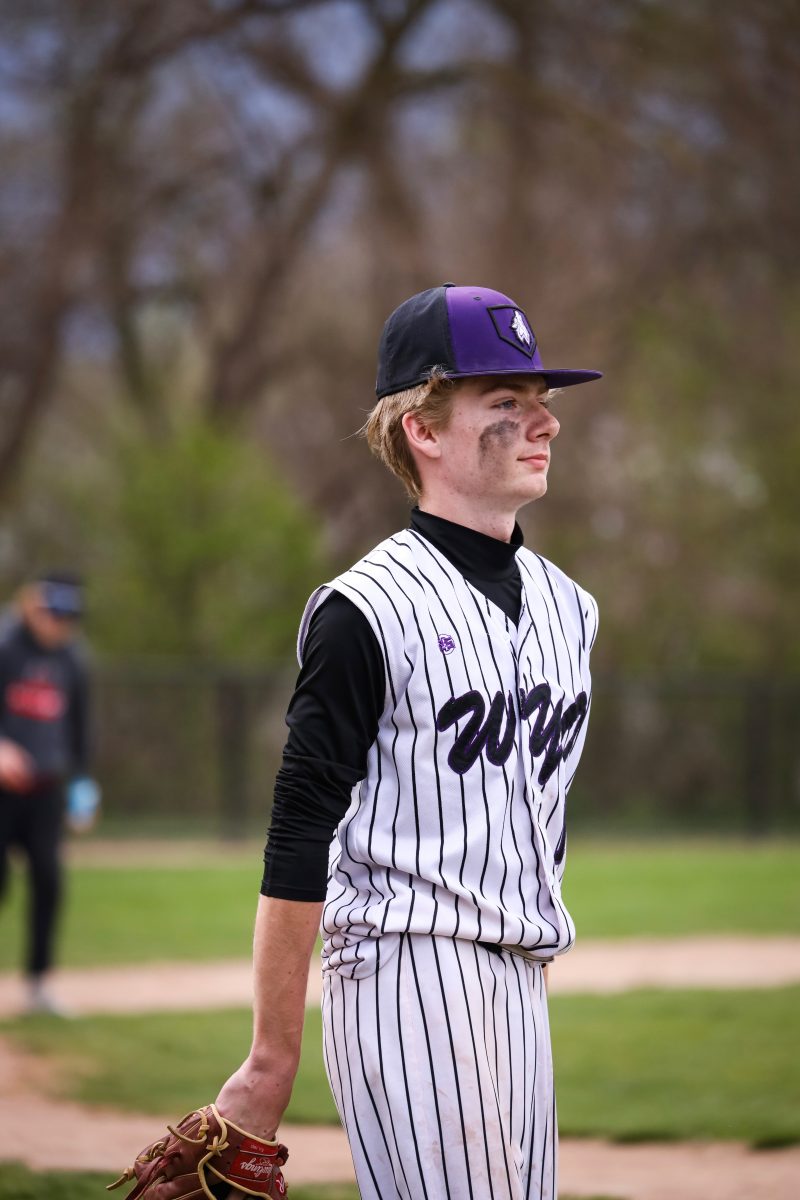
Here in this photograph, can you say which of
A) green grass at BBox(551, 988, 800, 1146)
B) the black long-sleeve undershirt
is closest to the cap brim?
the black long-sleeve undershirt

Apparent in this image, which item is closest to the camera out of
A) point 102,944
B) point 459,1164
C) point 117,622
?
point 459,1164

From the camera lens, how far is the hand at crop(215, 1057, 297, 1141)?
7.59 ft

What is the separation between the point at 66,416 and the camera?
72.7 ft

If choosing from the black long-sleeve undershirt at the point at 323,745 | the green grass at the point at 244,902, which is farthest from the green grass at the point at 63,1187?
the green grass at the point at 244,902

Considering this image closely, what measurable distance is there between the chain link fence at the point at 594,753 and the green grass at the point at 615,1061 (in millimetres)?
9611

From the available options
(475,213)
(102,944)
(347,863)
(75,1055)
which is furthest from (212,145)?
(347,863)

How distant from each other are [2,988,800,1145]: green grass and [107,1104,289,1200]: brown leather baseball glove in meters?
3.48

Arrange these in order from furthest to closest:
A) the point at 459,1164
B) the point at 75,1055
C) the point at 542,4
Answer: the point at 542,4, the point at 75,1055, the point at 459,1164

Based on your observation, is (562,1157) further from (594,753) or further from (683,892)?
(594,753)

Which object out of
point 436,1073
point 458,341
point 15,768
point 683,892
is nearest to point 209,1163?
point 436,1073

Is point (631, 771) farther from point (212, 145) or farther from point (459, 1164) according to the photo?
point (459, 1164)

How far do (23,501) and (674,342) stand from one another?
9161mm

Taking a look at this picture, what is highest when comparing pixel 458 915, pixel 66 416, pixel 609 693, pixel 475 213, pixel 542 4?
pixel 542 4

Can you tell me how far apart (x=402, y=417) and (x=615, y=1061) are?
193 inches
